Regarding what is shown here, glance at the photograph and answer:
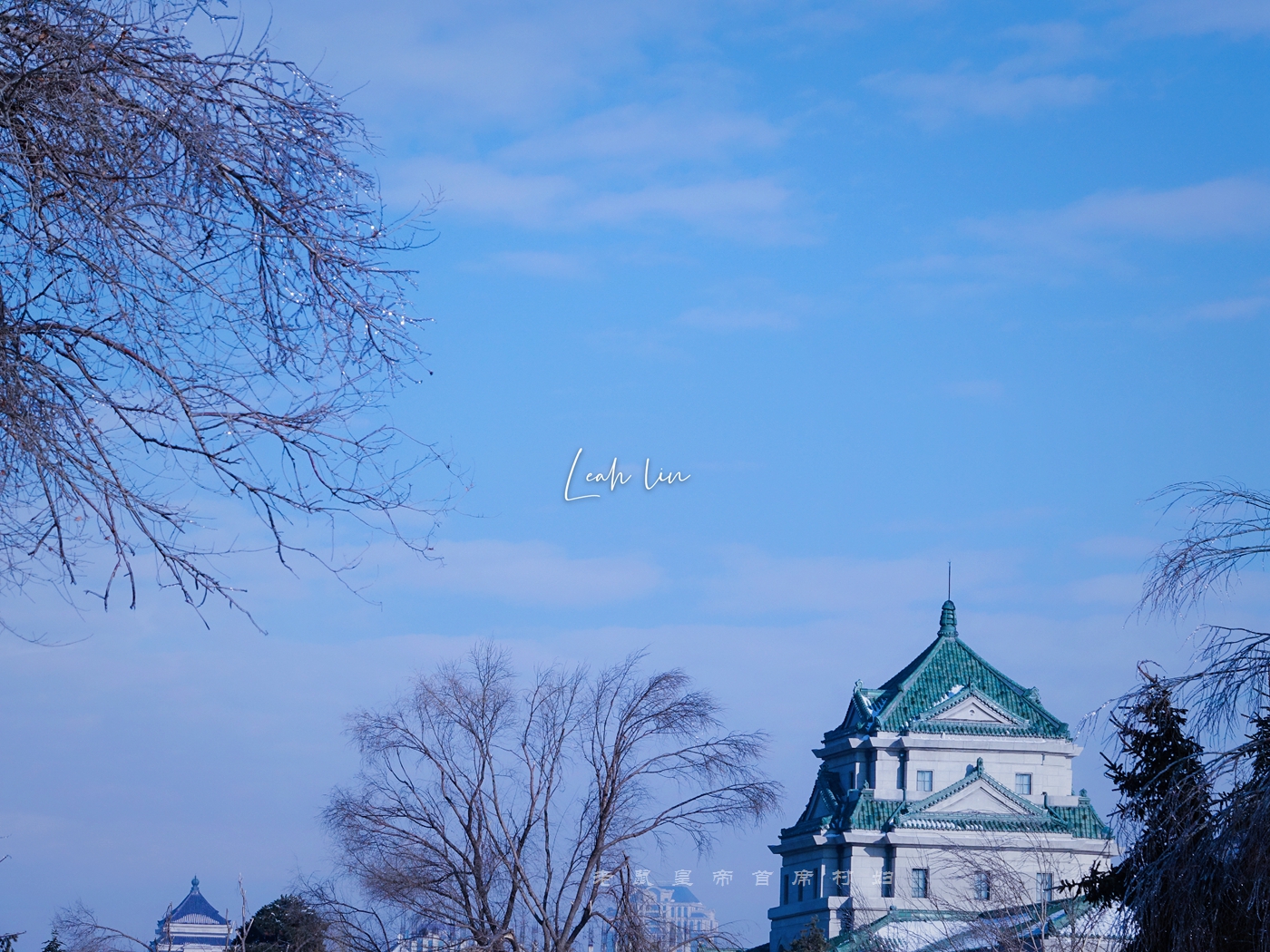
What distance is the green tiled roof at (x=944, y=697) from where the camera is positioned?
173 feet

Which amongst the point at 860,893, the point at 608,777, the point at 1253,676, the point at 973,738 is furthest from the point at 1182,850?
the point at 973,738

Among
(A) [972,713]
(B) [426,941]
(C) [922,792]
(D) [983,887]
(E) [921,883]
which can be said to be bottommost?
(B) [426,941]

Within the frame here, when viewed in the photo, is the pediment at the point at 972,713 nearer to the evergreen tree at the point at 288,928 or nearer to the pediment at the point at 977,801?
the pediment at the point at 977,801

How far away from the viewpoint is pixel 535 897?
28453 mm

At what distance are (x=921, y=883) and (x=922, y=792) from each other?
3680 millimetres

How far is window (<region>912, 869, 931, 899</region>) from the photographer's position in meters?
48.2

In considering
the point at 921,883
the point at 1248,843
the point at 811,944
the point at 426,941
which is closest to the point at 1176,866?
the point at 1248,843

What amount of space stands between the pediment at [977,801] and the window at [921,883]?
202 centimetres

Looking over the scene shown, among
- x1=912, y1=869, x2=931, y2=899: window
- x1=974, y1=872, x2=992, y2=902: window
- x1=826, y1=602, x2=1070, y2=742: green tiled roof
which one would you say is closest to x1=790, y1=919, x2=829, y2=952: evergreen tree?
x1=912, y1=869, x2=931, y2=899: window

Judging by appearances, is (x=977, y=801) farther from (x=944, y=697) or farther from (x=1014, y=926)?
(x=1014, y=926)

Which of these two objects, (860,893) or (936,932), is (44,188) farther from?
Answer: (860,893)

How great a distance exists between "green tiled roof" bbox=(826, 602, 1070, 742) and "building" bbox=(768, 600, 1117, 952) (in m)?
0.05

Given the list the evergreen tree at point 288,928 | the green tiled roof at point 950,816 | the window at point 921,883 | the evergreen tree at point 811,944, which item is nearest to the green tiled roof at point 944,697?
the green tiled roof at point 950,816

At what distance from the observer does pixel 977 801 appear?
50562 mm
